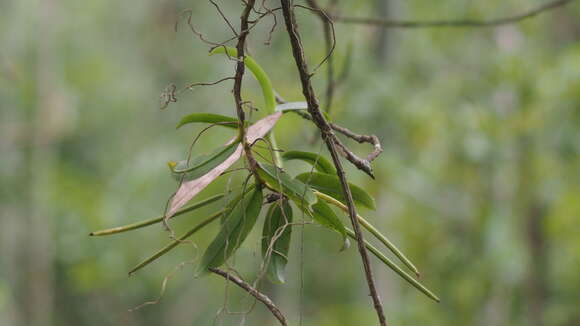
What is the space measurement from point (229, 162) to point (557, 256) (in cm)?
197

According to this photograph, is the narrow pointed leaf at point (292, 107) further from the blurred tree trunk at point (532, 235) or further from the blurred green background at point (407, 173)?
the blurred tree trunk at point (532, 235)

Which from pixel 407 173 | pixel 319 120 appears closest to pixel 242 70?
pixel 319 120

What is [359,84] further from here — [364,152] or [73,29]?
[73,29]


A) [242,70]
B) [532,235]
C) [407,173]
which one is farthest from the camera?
[532,235]

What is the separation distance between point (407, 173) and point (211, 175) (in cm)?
149

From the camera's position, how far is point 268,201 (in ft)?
1.47

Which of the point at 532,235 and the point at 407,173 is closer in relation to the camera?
the point at 407,173

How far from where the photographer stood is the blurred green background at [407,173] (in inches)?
69.8

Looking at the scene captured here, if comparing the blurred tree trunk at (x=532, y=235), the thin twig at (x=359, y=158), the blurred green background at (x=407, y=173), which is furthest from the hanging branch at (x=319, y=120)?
the blurred tree trunk at (x=532, y=235)

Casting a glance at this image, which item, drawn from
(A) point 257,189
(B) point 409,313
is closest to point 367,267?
→ (A) point 257,189

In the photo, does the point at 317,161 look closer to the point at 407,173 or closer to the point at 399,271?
the point at 399,271

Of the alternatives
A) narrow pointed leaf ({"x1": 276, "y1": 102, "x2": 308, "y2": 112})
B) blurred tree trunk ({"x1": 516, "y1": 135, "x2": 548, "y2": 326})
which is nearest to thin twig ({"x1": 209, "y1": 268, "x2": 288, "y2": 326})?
narrow pointed leaf ({"x1": 276, "y1": 102, "x2": 308, "y2": 112})

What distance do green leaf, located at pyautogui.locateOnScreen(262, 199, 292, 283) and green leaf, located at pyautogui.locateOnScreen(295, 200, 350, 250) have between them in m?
0.02

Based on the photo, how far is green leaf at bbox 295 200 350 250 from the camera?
1.38 feet
